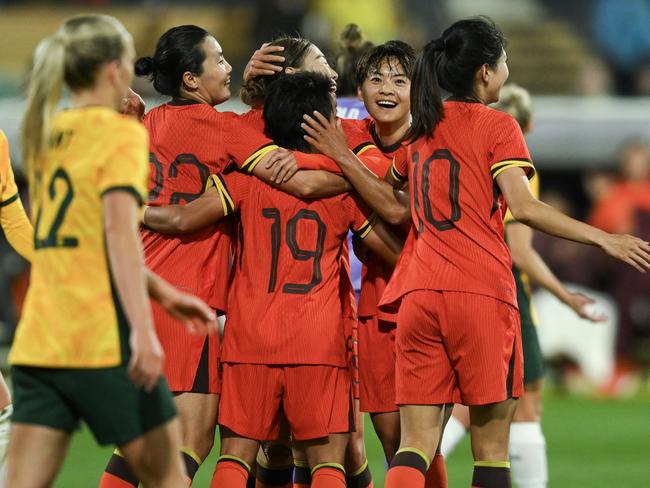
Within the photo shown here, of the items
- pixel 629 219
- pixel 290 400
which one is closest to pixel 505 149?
pixel 290 400

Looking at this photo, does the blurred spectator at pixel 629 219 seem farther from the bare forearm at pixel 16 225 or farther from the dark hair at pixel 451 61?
the bare forearm at pixel 16 225

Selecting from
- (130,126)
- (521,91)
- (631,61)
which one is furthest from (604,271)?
(130,126)

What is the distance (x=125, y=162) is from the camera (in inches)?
151

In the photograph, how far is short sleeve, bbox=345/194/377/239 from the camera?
5172mm

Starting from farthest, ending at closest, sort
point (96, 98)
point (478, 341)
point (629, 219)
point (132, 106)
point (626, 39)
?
point (626, 39) → point (629, 219) → point (132, 106) → point (478, 341) → point (96, 98)

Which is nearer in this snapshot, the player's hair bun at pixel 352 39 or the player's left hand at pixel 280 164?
the player's left hand at pixel 280 164

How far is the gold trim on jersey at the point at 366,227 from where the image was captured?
518 cm

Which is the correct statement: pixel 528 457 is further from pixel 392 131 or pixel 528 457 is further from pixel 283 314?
pixel 283 314

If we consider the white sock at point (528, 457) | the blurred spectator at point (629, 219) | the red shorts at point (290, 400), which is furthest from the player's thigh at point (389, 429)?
the blurred spectator at point (629, 219)

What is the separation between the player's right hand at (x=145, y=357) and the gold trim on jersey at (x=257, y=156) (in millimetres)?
1409

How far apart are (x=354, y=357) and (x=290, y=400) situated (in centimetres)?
40

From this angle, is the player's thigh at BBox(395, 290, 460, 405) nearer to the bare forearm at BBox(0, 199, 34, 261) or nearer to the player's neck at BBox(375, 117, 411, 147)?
the player's neck at BBox(375, 117, 411, 147)

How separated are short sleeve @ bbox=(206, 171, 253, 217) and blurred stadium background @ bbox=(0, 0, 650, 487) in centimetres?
325

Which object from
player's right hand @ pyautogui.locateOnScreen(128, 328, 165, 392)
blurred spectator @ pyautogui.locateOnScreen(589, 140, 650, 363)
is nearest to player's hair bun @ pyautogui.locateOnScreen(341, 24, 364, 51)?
player's right hand @ pyautogui.locateOnScreen(128, 328, 165, 392)
